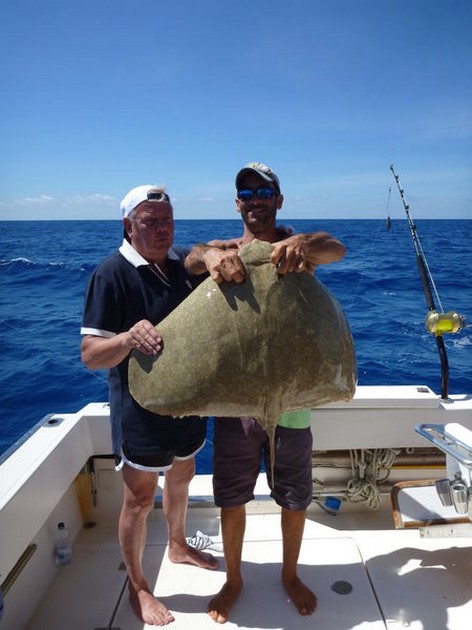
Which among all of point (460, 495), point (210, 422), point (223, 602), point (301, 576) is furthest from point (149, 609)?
point (210, 422)

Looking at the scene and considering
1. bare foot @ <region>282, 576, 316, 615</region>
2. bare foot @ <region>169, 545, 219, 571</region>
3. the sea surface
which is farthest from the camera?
the sea surface

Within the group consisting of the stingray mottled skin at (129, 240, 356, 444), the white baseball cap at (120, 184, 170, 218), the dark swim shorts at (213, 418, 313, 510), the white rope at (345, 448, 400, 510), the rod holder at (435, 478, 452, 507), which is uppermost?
the white baseball cap at (120, 184, 170, 218)

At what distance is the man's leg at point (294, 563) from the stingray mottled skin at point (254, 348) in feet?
3.62

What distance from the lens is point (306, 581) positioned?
305cm

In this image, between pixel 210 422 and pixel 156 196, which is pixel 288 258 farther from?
pixel 210 422

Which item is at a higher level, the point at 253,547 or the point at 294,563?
the point at 294,563

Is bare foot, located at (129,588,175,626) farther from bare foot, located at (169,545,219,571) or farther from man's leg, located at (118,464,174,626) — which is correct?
bare foot, located at (169,545,219,571)

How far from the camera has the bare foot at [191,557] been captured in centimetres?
319

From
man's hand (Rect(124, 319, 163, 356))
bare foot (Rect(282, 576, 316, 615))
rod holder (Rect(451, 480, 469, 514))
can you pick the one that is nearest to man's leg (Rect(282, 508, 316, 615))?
bare foot (Rect(282, 576, 316, 615))

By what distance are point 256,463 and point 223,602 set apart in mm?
867

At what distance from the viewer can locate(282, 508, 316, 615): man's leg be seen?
2812 mm

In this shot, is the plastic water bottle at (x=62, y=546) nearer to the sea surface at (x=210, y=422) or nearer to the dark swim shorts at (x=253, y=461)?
the dark swim shorts at (x=253, y=461)

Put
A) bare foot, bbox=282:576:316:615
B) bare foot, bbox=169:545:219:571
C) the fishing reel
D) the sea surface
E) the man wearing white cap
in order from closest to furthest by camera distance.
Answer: the man wearing white cap
bare foot, bbox=282:576:316:615
bare foot, bbox=169:545:219:571
the fishing reel
the sea surface

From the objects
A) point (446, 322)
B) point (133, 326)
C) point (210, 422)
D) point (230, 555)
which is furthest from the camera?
point (210, 422)
